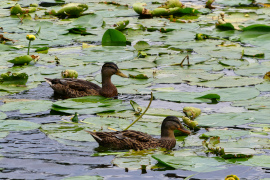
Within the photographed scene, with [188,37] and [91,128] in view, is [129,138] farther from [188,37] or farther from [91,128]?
[188,37]

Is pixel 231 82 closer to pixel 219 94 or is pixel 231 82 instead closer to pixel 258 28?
pixel 219 94

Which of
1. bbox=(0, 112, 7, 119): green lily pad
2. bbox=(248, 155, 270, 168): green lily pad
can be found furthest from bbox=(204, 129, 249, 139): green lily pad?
bbox=(0, 112, 7, 119): green lily pad

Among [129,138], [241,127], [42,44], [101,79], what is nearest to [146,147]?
[129,138]

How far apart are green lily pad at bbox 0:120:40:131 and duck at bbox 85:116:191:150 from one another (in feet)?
3.48

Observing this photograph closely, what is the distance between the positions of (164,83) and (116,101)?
1330 mm

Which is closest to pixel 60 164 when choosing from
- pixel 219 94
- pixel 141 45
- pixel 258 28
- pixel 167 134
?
pixel 167 134

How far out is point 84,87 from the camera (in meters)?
9.26

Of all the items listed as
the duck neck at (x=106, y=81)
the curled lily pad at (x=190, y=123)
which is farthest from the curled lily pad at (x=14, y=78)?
the curled lily pad at (x=190, y=123)

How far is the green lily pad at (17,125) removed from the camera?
7398 mm

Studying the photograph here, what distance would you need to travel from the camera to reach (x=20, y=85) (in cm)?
955

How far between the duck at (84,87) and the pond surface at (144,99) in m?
0.21

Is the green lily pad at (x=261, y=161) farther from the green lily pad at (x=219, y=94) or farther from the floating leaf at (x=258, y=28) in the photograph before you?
the floating leaf at (x=258, y=28)

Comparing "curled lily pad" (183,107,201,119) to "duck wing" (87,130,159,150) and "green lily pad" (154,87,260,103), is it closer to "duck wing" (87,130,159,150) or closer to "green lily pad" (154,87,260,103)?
"green lily pad" (154,87,260,103)

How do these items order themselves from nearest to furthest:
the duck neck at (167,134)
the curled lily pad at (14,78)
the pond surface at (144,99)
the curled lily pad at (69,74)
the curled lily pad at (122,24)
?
1. the pond surface at (144,99)
2. the duck neck at (167,134)
3. the curled lily pad at (14,78)
4. the curled lily pad at (69,74)
5. the curled lily pad at (122,24)
